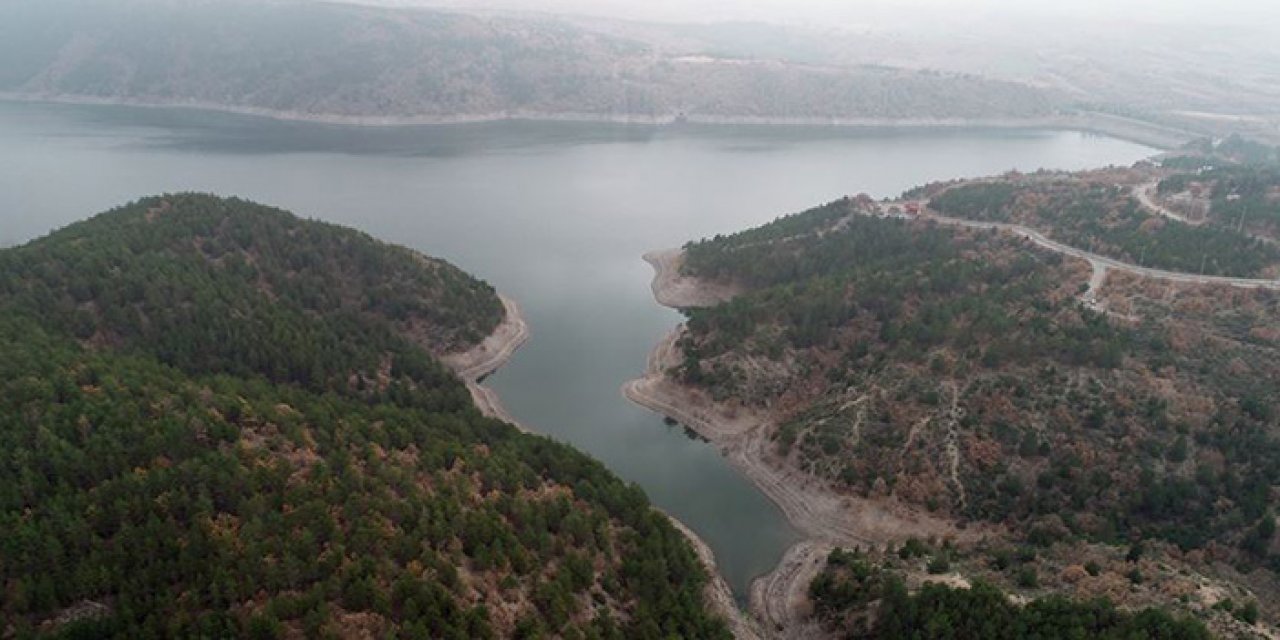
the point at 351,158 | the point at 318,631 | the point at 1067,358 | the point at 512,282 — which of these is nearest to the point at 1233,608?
the point at 1067,358

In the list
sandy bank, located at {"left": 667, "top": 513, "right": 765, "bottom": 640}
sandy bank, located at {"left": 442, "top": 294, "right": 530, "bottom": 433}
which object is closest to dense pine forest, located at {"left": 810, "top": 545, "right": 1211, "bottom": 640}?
sandy bank, located at {"left": 667, "top": 513, "right": 765, "bottom": 640}

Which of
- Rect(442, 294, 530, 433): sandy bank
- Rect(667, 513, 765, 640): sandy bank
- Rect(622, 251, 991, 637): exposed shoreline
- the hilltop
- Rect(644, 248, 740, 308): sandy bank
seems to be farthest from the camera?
Rect(644, 248, 740, 308): sandy bank

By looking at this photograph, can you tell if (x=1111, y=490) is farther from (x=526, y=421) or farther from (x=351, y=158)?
(x=351, y=158)

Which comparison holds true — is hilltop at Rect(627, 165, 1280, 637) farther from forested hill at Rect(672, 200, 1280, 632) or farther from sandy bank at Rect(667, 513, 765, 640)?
sandy bank at Rect(667, 513, 765, 640)

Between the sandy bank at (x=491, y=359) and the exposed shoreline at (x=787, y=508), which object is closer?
the exposed shoreline at (x=787, y=508)

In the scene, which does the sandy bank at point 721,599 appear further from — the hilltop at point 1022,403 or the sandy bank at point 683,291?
the sandy bank at point 683,291

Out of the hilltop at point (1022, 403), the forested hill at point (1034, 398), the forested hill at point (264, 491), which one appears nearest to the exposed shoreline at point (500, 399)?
the forested hill at point (264, 491)
